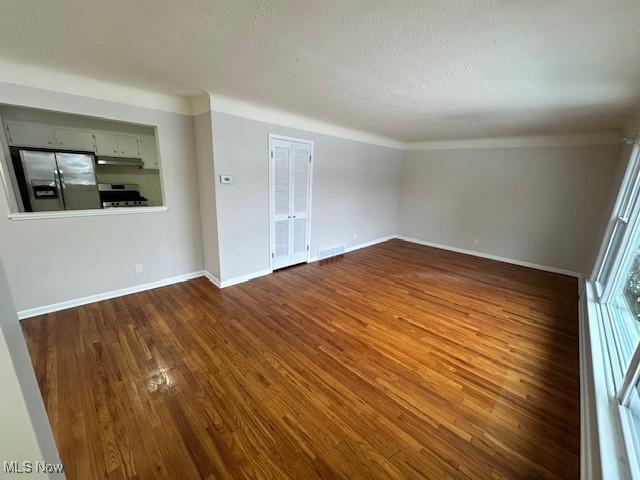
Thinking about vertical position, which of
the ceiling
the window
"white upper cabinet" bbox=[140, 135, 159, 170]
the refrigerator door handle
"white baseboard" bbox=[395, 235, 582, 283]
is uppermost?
the ceiling

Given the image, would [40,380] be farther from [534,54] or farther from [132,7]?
[534,54]

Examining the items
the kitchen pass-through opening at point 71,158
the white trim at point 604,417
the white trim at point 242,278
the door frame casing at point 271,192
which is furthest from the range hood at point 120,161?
the white trim at point 604,417

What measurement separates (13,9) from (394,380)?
137 inches

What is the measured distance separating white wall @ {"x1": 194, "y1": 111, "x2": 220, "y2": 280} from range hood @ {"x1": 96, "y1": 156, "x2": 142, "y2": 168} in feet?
6.68

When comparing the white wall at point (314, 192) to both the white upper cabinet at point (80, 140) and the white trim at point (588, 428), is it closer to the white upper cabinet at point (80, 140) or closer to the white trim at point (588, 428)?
the white upper cabinet at point (80, 140)

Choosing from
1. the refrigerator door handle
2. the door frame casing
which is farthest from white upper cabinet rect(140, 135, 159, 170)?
the door frame casing

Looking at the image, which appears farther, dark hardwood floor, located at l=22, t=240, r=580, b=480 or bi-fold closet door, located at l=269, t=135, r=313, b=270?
bi-fold closet door, located at l=269, t=135, r=313, b=270

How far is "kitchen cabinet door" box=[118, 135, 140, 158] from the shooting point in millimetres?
4367

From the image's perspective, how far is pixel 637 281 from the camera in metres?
2.28

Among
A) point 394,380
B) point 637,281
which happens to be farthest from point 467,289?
point 394,380

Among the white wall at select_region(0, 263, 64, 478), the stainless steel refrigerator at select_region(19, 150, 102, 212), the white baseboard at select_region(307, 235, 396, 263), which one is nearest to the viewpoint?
the white wall at select_region(0, 263, 64, 478)

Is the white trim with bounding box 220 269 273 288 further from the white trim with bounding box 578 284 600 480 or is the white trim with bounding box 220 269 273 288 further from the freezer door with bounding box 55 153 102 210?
→ the white trim with bounding box 578 284 600 480

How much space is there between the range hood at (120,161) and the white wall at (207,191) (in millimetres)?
2035

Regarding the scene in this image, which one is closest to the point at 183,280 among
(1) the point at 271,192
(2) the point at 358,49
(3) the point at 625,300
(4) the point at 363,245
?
(1) the point at 271,192
